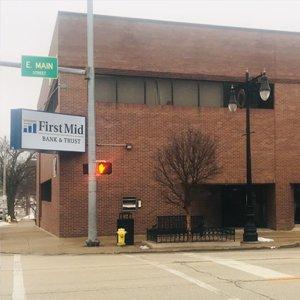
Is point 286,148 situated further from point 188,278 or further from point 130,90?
point 188,278

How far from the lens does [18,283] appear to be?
11039 mm

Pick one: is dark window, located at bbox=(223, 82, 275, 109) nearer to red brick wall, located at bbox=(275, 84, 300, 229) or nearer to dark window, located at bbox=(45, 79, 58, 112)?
red brick wall, located at bbox=(275, 84, 300, 229)

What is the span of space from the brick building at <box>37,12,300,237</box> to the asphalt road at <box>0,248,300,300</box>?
835 centimetres

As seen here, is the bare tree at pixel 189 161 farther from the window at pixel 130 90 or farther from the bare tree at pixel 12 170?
the bare tree at pixel 12 170

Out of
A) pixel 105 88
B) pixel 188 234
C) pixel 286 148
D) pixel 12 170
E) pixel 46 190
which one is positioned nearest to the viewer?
pixel 188 234

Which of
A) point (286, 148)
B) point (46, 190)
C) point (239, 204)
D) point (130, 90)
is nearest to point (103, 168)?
point (130, 90)

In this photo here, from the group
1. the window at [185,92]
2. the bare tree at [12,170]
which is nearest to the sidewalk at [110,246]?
the window at [185,92]

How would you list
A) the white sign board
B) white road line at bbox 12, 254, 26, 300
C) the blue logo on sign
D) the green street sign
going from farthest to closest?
the blue logo on sign, the white sign board, the green street sign, white road line at bbox 12, 254, 26, 300

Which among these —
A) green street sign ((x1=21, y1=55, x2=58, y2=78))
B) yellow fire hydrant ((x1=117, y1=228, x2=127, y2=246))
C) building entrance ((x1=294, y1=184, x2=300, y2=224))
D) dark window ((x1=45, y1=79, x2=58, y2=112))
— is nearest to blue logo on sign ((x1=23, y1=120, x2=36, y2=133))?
green street sign ((x1=21, y1=55, x2=58, y2=78))

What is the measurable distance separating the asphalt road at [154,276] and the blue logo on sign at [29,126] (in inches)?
258

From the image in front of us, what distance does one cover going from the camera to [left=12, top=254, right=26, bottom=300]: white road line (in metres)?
9.54

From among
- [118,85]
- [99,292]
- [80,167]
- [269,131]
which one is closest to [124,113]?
[118,85]

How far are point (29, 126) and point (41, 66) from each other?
405 centimetres

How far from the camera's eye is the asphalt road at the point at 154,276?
9.59m
